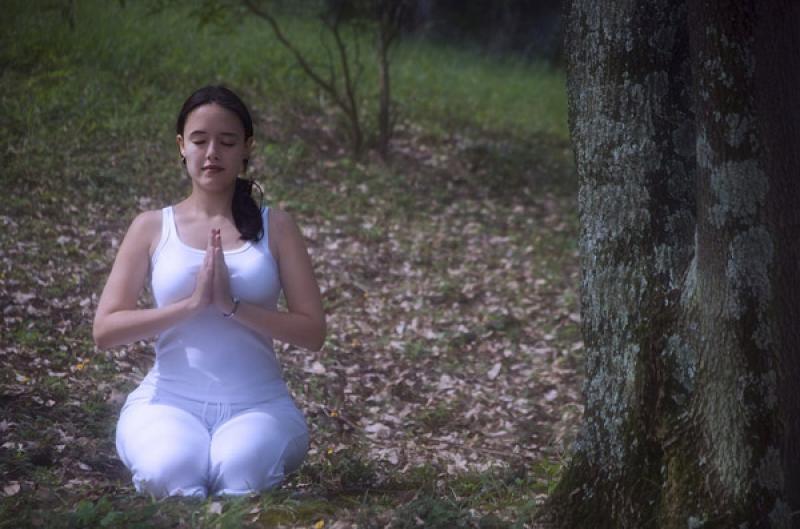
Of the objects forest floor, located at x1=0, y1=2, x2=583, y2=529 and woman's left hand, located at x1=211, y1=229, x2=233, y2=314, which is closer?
woman's left hand, located at x1=211, y1=229, x2=233, y2=314

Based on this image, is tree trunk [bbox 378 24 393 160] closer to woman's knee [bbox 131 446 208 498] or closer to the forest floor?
the forest floor

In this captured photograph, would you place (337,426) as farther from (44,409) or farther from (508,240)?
(508,240)

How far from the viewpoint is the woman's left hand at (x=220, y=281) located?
381 centimetres

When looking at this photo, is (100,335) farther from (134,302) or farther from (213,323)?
(213,323)

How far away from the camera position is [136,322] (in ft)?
12.7

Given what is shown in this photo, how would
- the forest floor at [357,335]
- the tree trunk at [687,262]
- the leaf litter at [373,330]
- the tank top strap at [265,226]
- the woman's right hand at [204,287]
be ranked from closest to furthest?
the tree trunk at [687,262]
the woman's right hand at [204,287]
the tank top strap at [265,226]
the forest floor at [357,335]
the leaf litter at [373,330]

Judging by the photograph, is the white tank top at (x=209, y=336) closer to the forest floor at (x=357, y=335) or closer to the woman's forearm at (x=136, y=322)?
the woman's forearm at (x=136, y=322)

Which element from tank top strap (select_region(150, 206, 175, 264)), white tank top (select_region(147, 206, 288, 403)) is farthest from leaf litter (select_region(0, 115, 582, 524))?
tank top strap (select_region(150, 206, 175, 264))

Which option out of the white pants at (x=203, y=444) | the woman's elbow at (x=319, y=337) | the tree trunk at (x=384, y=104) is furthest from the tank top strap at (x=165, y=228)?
the tree trunk at (x=384, y=104)

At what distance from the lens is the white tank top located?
13.1 ft

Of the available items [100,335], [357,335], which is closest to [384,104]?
[357,335]

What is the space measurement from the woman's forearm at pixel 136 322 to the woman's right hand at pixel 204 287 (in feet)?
0.06

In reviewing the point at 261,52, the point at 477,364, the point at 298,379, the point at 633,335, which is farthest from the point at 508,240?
the point at 633,335

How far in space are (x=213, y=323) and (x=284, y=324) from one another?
0.28 metres
